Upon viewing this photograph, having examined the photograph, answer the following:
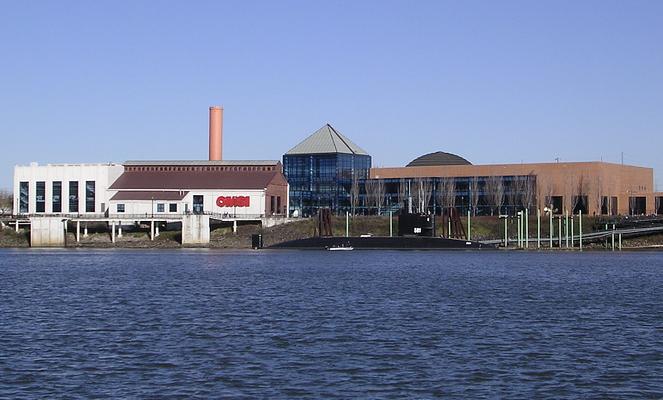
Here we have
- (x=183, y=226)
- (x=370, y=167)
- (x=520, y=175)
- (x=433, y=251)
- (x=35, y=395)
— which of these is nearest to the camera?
(x=35, y=395)

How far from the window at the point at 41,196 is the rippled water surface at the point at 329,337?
258 ft

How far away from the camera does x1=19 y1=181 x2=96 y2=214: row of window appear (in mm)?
145000

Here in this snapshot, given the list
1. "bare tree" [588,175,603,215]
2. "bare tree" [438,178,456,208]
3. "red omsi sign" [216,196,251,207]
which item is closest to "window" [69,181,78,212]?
"red omsi sign" [216,196,251,207]

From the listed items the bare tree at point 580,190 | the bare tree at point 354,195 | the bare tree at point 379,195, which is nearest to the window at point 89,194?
→ the bare tree at point 354,195

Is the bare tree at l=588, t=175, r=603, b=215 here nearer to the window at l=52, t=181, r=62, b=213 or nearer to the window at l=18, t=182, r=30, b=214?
the window at l=52, t=181, r=62, b=213

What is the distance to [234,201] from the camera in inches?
5595

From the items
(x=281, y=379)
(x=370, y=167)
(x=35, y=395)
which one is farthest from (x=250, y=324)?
(x=370, y=167)

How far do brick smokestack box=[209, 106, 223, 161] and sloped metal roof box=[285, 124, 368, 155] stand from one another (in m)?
20.6

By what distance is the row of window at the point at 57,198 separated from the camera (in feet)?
476

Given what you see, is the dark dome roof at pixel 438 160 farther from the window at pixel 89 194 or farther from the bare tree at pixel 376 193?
the window at pixel 89 194

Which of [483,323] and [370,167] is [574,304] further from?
A: [370,167]

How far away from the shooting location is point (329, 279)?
229 ft

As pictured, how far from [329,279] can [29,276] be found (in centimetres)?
2163

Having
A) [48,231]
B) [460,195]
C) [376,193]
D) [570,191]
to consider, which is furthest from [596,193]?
[48,231]
